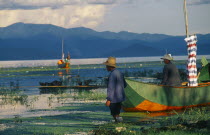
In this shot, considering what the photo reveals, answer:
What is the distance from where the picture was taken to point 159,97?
15938mm

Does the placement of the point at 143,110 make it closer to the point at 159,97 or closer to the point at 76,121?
the point at 159,97

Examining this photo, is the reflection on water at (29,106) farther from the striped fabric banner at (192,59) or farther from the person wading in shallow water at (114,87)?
the striped fabric banner at (192,59)

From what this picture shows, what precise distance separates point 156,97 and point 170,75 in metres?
1.02

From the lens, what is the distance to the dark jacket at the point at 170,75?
15.9 meters

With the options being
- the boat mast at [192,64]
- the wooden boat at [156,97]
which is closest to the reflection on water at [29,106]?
the wooden boat at [156,97]

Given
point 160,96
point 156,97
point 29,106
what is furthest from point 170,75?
point 29,106

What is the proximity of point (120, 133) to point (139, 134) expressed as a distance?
54 centimetres

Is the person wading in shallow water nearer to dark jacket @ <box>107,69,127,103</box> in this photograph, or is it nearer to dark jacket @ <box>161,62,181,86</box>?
dark jacket @ <box>107,69,127,103</box>

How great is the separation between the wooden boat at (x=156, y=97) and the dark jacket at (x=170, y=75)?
291mm

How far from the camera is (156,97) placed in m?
15.9

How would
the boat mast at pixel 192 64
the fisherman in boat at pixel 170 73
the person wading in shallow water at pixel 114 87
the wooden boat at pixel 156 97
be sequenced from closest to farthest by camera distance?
the person wading in shallow water at pixel 114 87 → the wooden boat at pixel 156 97 → the fisherman in boat at pixel 170 73 → the boat mast at pixel 192 64

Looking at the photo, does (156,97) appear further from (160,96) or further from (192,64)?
(192,64)

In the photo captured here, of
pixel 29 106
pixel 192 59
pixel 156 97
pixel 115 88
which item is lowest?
pixel 29 106

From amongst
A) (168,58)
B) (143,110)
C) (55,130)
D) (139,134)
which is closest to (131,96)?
(143,110)
